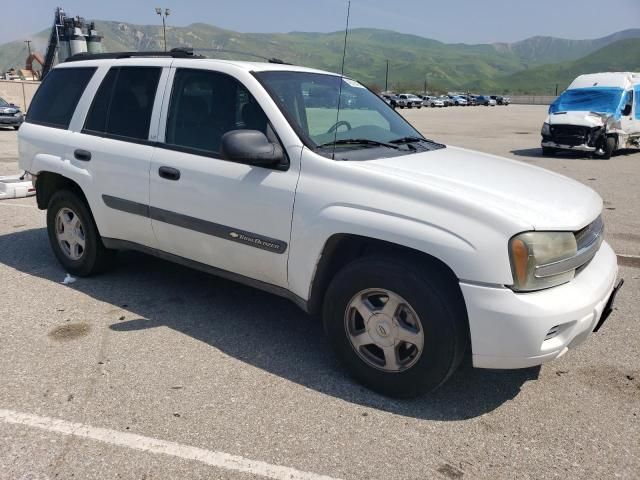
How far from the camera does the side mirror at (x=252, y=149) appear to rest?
3.26 meters

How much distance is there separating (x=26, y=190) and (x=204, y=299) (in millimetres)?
5325

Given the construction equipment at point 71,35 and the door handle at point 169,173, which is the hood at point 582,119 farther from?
the construction equipment at point 71,35

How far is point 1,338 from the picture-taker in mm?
3812

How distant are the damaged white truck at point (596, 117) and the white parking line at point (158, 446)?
595 inches

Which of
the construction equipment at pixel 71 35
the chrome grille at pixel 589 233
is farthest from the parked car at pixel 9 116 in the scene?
the construction equipment at pixel 71 35

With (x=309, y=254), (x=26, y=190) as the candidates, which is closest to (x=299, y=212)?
(x=309, y=254)

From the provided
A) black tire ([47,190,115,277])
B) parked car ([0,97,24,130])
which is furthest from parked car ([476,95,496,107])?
black tire ([47,190,115,277])

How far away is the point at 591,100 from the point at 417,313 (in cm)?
1541

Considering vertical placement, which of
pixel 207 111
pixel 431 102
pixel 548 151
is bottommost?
pixel 431 102

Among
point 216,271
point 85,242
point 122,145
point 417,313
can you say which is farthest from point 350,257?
point 85,242

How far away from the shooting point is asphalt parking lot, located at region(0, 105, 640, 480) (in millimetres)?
2633

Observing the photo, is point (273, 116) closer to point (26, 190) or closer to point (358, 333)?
point (358, 333)

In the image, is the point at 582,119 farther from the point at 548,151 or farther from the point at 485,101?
the point at 485,101

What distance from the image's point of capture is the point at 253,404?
122 inches
